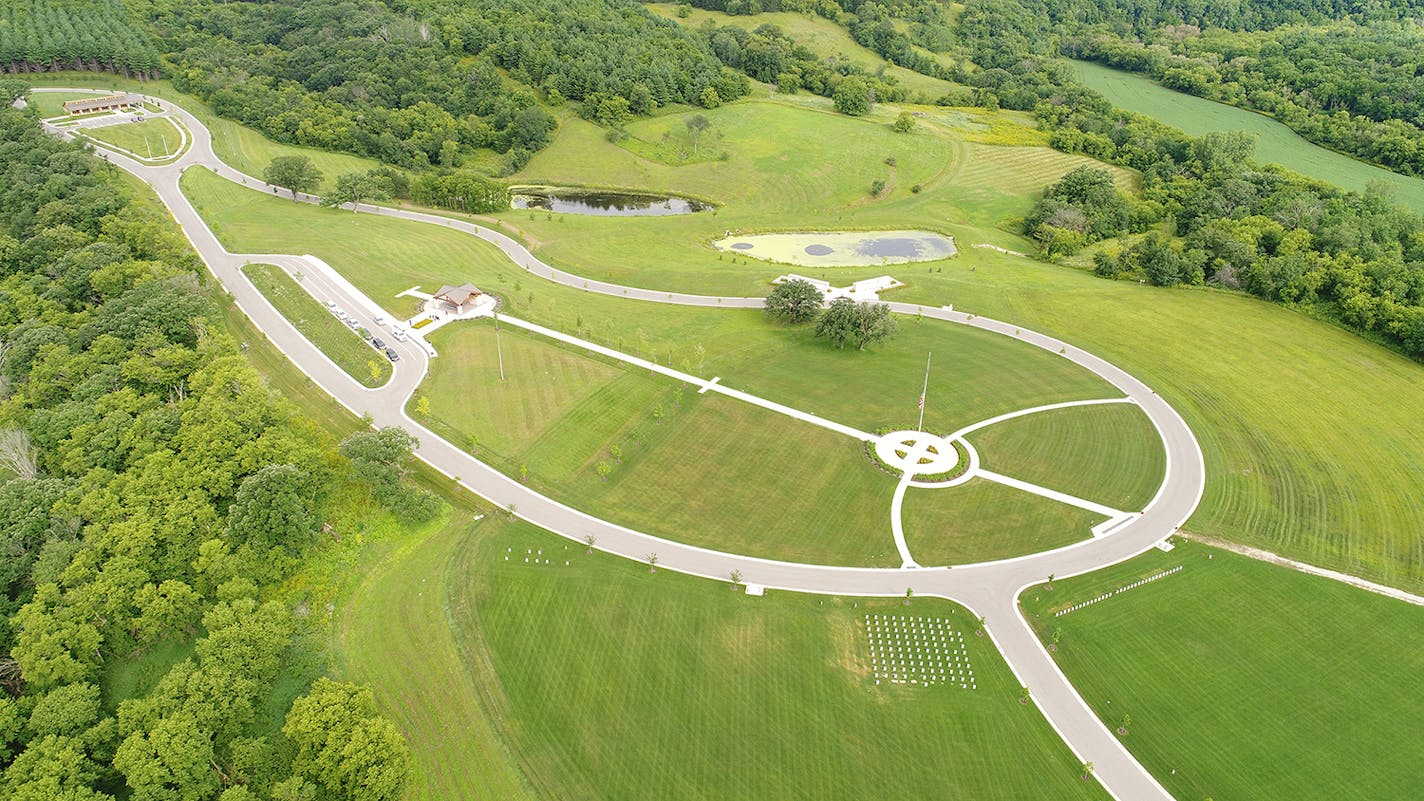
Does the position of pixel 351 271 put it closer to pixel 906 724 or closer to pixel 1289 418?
pixel 906 724

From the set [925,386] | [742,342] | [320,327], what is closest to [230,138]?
[320,327]

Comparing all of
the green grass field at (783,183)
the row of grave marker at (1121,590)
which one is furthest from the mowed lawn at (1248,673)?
the green grass field at (783,183)

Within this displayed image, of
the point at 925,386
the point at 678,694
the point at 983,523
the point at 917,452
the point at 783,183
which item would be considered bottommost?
the point at 678,694

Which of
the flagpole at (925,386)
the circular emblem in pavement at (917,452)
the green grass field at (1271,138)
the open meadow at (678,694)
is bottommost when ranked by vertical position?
the open meadow at (678,694)

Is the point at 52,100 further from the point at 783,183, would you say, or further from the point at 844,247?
the point at 844,247

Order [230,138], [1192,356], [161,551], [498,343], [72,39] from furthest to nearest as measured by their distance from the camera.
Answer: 1. [72,39]
2. [230,138]
3. [1192,356]
4. [498,343]
5. [161,551]

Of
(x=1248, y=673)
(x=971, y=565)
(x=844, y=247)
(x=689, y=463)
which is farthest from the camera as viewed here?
(x=844, y=247)

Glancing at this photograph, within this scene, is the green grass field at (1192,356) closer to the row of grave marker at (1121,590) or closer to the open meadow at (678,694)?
the row of grave marker at (1121,590)

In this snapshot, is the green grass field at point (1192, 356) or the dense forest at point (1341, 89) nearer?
the green grass field at point (1192, 356)
